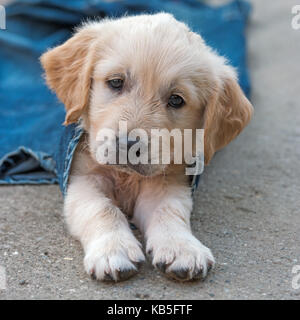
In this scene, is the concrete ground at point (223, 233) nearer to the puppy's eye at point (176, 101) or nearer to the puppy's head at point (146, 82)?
the puppy's head at point (146, 82)

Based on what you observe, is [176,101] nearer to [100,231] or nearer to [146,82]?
[146,82]

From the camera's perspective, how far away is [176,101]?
10.8 ft

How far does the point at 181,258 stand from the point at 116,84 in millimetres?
1178

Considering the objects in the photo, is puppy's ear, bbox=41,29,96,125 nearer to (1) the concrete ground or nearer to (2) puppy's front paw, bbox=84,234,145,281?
(1) the concrete ground

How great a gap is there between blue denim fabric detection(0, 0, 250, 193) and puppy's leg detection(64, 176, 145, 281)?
0.29 meters

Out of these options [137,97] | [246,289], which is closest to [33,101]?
[137,97]

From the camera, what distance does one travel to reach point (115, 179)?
360 cm

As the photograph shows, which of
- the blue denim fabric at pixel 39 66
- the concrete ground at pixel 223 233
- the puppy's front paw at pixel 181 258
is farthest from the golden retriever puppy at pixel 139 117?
the blue denim fabric at pixel 39 66

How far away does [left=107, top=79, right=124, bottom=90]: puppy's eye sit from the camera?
3.24 m

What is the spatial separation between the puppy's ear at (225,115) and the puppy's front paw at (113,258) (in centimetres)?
93

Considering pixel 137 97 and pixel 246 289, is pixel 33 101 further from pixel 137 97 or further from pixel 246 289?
pixel 246 289

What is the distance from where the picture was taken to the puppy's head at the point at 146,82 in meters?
3.14

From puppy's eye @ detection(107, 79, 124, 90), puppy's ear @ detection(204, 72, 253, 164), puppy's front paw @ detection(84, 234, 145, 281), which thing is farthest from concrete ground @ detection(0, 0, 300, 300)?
puppy's eye @ detection(107, 79, 124, 90)
